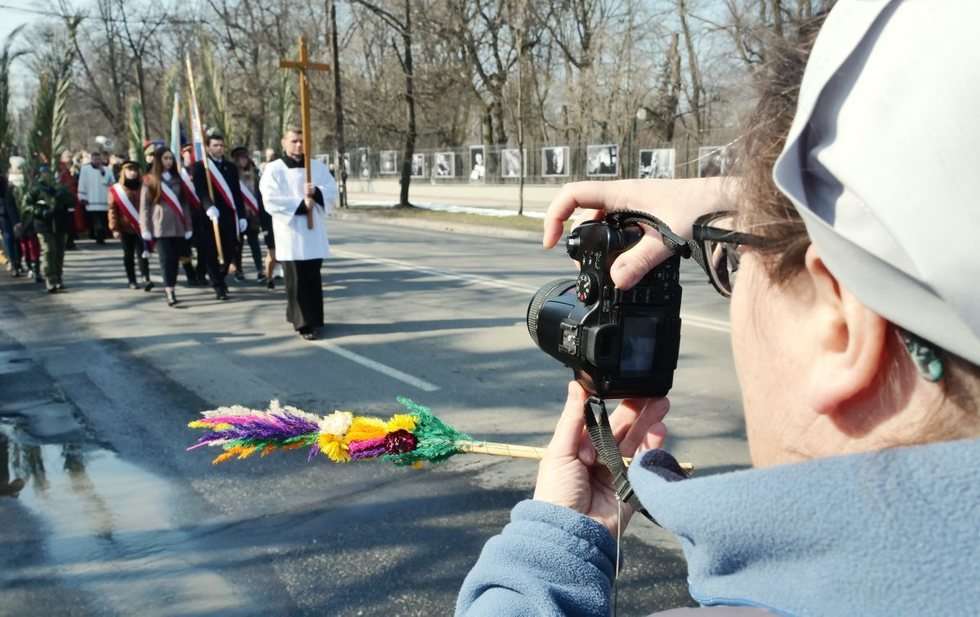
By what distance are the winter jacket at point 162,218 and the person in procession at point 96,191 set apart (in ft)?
24.4

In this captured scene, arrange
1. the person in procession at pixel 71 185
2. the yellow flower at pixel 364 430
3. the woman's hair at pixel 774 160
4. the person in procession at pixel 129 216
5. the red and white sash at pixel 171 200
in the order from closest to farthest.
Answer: the woman's hair at pixel 774 160
the yellow flower at pixel 364 430
the red and white sash at pixel 171 200
the person in procession at pixel 129 216
the person in procession at pixel 71 185

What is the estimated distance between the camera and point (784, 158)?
25.4 inches

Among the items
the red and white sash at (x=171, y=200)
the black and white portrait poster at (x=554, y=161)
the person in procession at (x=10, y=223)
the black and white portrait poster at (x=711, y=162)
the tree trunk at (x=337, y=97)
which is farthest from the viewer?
the black and white portrait poster at (x=554, y=161)

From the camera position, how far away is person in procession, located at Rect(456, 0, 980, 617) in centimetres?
57

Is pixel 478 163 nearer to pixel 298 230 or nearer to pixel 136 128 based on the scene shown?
pixel 136 128

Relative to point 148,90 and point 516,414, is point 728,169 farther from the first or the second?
point 148,90

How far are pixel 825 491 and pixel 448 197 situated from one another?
1191 inches

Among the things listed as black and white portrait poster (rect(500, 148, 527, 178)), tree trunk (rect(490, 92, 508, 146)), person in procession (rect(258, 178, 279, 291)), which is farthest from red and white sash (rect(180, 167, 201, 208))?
tree trunk (rect(490, 92, 508, 146))

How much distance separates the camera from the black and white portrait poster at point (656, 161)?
73.3ft

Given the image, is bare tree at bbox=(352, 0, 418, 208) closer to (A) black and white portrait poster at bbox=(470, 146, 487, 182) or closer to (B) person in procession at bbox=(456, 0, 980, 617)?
(A) black and white portrait poster at bbox=(470, 146, 487, 182)

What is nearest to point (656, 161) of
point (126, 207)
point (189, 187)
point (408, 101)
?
point (408, 101)

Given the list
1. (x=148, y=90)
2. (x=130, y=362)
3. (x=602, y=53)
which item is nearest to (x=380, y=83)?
(x=602, y=53)

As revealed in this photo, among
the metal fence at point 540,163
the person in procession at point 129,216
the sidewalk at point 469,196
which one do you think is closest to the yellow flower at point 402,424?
the person in procession at point 129,216

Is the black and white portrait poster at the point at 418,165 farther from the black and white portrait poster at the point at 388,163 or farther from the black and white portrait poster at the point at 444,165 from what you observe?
the black and white portrait poster at the point at 388,163
